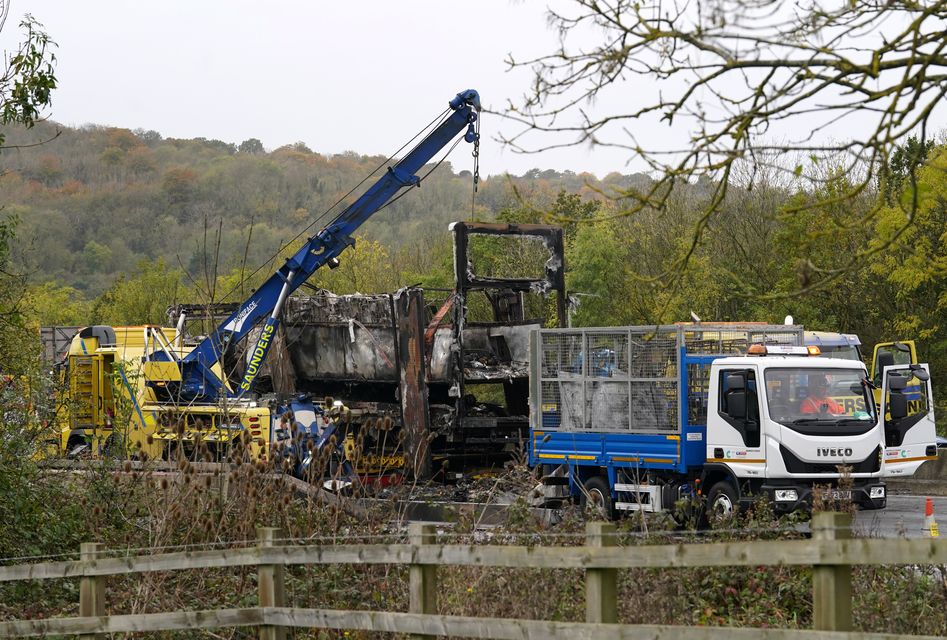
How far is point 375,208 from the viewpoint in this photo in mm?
21656

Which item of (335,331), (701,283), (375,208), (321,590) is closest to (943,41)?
(321,590)

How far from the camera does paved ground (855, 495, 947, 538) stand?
15.3 metres

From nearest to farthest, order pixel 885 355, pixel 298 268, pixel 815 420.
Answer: pixel 815 420 → pixel 885 355 → pixel 298 268

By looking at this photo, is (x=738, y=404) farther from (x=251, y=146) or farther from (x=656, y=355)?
(x=251, y=146)

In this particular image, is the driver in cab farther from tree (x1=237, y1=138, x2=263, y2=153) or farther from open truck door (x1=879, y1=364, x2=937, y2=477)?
tree (x1=237, y1=138, x2=263, y2=153)

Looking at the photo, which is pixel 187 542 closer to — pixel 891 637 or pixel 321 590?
pixel 321 590

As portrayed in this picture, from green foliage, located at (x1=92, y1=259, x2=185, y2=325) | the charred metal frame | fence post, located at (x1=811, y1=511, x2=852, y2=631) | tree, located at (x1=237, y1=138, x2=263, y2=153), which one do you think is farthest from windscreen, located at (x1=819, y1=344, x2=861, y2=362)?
tree, located at (x1=237, y1=138, x2=263, y2=153)

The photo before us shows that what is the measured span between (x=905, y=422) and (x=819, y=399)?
3.49 meters

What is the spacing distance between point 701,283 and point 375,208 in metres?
12.8

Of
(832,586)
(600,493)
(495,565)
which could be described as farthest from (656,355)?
(832,586)

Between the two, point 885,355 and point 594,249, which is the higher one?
point 594,249

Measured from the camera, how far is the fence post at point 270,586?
7758 millimetres

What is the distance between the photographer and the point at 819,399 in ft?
50.3

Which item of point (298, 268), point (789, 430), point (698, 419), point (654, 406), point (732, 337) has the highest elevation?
point (298, 268)
